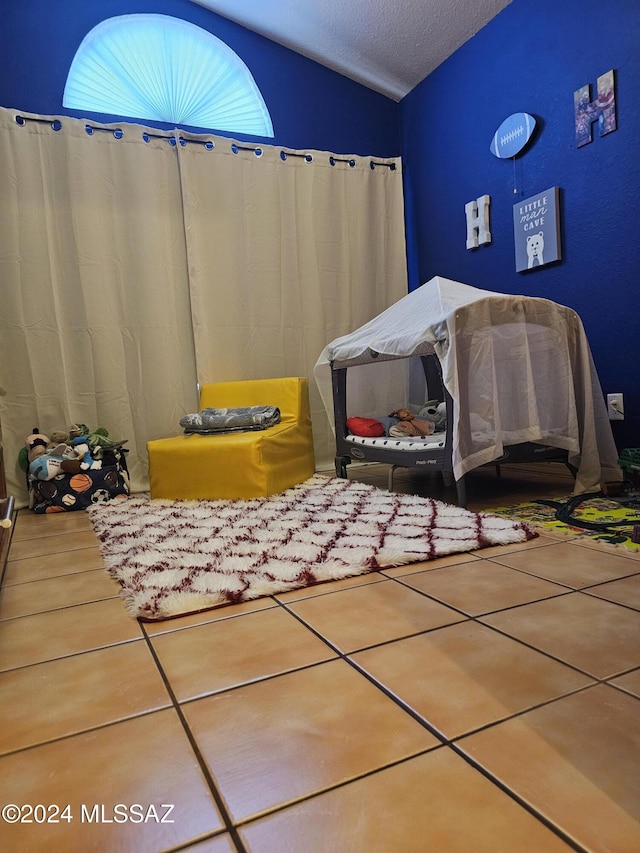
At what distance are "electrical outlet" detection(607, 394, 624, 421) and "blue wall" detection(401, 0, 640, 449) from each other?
3cm

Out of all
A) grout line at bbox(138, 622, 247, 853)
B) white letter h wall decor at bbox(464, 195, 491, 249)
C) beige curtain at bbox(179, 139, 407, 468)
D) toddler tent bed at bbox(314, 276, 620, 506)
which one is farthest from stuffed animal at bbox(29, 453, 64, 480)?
white letter h wall decor at bbox(464, 195, 491, 249)

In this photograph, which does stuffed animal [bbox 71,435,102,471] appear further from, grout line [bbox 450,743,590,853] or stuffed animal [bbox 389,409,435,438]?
grout line [bbox 450,743,590,853]

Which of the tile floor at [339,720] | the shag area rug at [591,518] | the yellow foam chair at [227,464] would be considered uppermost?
the yellow foam chair at [227,464]

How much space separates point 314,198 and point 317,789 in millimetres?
3842

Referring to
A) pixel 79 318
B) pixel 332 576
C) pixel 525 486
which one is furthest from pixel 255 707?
pixel 79 318

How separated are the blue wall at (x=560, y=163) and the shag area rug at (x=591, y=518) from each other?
653mm

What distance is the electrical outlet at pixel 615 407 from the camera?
9.23 feet

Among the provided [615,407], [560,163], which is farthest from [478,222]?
[615,407]

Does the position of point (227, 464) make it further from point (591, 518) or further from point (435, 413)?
point (591, 518)

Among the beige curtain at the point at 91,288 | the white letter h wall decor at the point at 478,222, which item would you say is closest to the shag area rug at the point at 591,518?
the white letter h wall decor at the point at 478,222

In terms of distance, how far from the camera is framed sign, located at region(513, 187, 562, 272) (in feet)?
10.0

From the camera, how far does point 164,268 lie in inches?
144

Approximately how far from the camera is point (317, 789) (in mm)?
Result: 779

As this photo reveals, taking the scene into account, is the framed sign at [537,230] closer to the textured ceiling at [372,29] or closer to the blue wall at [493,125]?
the blue wall at [493,125]
